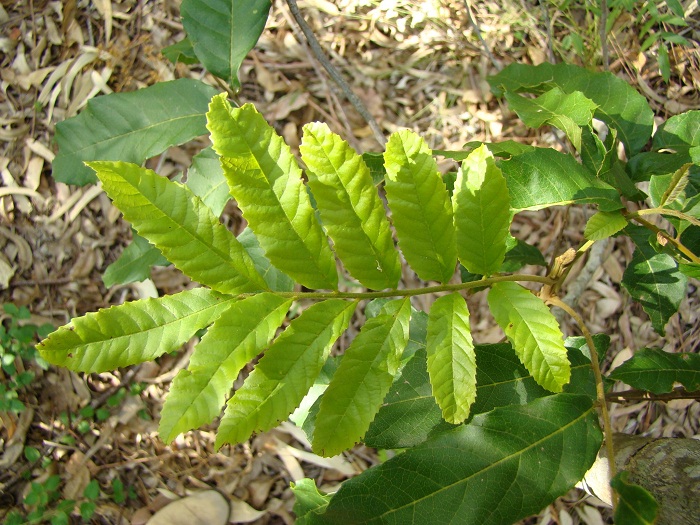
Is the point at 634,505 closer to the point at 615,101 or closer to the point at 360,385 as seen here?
the point at 360,385

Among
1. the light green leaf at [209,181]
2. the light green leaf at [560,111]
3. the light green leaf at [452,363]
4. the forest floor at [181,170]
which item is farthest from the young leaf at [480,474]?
the forest floor at [181,170]

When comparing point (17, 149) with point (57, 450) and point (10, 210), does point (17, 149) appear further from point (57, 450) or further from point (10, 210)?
point (57, 450)

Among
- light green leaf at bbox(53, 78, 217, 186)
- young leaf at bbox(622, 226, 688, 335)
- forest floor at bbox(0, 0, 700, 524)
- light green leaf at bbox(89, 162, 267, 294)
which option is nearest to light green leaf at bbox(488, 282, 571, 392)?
light green leaf at bbox(89, 162, 267, 294)

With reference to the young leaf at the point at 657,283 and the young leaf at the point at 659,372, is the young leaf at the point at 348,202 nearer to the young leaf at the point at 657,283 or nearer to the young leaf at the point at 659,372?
the young leaf at the point at 659,372

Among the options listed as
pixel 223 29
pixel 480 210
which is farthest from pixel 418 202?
pixel 223 29

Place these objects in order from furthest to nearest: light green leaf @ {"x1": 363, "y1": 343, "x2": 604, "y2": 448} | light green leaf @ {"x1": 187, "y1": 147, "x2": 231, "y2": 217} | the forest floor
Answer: the forest floor, light green leaf @ {"x1": 187, "y1": 147, "x2": 231, "y2": 217}, light green leaf @ {"x1": 363, "y1": 343, "x2": 604, "y2": 448}

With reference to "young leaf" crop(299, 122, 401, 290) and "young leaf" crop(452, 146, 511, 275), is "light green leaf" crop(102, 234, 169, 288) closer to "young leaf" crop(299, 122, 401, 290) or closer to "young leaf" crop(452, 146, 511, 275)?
"young leaf" crop(299, 122, 401, 290)

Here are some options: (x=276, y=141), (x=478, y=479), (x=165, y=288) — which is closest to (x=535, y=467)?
(x=478, y=479)

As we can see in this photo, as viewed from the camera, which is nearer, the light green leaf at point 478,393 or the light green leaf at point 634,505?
the light green leaf at point 634,505
